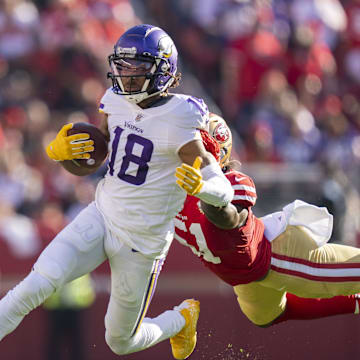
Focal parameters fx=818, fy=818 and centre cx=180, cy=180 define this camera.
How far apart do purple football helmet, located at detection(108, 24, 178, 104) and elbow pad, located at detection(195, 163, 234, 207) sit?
1.65 ft

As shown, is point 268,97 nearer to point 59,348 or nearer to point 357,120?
point 357,120

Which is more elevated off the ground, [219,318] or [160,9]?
[160,9]

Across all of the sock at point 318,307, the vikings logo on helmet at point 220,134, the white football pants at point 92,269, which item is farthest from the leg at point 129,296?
the sock at point 318,307

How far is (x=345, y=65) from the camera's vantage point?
8750mm

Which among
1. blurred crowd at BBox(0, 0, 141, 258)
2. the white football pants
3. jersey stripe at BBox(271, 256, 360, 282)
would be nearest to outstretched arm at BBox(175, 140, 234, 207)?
the white football pants

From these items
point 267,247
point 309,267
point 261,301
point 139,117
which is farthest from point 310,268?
point 139,117

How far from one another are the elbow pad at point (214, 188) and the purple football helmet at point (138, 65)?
1.65 feet

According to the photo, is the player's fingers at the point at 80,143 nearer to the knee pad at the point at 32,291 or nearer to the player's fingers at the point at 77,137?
the player's fingers at the point at 77,137

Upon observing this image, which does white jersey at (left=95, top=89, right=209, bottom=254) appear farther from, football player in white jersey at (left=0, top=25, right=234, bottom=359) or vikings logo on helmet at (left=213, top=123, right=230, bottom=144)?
vikings logo on helmet at (left=213, top=123, right=230, bottom=144)

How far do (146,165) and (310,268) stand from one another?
108cm

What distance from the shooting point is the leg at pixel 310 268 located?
4.35 metres

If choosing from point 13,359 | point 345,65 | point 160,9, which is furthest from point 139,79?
point 345,65

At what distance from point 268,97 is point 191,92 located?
73cm

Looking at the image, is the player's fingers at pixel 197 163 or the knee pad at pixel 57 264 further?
the knee pad at pixel 57 264
